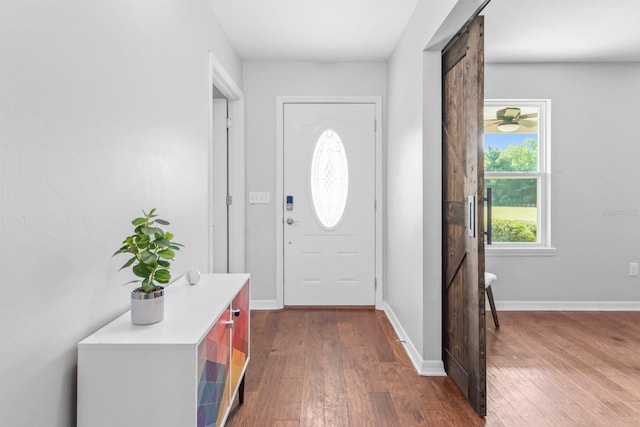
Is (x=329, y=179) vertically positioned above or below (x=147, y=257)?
above

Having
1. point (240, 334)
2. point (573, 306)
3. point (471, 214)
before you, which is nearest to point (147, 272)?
point (240, 334)

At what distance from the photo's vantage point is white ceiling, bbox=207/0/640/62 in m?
2.86

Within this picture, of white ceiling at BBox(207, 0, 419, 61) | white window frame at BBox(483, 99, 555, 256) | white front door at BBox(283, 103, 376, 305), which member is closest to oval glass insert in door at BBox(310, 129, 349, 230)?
white front door at BBox(283, 103, 376, 305)

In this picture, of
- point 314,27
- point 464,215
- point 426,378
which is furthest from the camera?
point 314,27

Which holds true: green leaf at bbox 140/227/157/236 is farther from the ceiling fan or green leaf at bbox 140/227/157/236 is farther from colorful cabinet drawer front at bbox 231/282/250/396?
the ceiling fan

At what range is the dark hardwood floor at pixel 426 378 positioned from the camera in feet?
6.63

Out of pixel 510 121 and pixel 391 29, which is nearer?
pixel 391 29

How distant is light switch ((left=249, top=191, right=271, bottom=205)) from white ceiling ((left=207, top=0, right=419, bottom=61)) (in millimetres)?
1323

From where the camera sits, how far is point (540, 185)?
4.01 meters

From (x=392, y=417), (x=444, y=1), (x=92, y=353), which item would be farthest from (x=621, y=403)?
(x=92, y=353)

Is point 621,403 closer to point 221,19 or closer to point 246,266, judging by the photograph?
point 246,266

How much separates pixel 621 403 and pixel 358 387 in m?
1.43

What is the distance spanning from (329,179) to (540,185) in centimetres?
213

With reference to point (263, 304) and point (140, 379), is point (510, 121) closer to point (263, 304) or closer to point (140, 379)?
point (263, 304)
